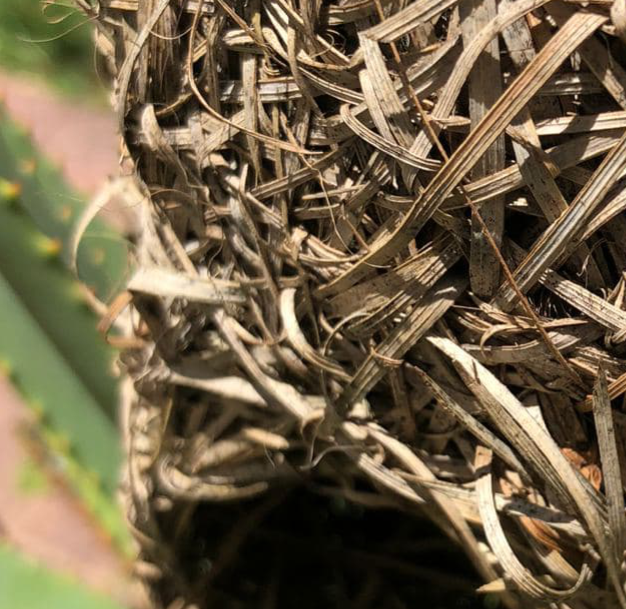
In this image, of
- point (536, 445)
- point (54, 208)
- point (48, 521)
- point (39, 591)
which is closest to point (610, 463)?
point (536, 445)

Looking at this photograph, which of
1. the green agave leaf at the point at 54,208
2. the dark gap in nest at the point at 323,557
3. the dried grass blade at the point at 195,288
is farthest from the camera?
the dark gap in nest at the point at 323,557

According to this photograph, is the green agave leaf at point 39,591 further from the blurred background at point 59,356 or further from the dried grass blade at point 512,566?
the dried grass blade at point 512,566

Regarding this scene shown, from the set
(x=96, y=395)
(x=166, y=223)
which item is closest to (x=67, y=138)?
(x=96, y=395)

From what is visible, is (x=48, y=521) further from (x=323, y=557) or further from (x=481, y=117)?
(x=481, y=117)

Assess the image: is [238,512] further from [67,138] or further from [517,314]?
[67,138]

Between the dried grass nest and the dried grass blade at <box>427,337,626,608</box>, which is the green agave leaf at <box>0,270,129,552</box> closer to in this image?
the dried grass nest

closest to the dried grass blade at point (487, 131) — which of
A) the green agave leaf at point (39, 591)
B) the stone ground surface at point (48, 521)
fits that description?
the stone ground surface at point (48, 521)
